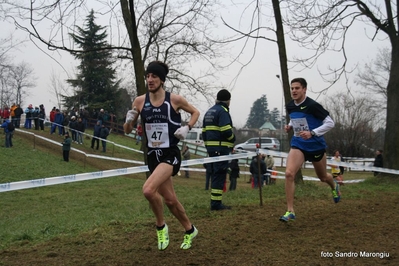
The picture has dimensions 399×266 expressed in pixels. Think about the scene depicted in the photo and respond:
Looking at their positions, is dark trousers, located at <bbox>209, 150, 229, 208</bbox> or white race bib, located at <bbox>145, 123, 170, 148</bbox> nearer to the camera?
white race bib, located at <bbox>145, 123, 170, 148</bbox>

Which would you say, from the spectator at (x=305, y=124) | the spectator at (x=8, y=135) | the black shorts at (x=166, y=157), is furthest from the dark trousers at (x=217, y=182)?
the spectator at (x=8, y=135)

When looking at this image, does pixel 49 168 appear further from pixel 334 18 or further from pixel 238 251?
pixel 238 251

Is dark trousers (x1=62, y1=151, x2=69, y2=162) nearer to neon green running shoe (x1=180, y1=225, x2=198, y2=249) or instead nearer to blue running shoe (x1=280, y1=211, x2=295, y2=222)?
blue running shoe (x1=280, y1=211, x2=295, y2=222)

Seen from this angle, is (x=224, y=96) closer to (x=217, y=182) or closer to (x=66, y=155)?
(x=217, y=182)

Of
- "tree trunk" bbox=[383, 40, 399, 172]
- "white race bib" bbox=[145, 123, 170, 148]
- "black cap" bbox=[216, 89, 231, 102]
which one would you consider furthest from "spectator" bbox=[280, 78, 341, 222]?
"tree trunk" bbox=[383, 40, 399, 172]

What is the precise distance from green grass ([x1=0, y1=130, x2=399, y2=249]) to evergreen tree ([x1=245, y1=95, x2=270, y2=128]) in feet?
304

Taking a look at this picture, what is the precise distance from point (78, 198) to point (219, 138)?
8666mm

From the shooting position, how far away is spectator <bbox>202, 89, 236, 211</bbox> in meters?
8.50

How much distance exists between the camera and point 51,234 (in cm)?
705

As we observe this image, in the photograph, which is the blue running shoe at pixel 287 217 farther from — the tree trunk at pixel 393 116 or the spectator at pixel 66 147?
the spectator at pixel 66 147

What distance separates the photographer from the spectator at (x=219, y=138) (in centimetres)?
850

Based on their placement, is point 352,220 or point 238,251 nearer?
point 238,251

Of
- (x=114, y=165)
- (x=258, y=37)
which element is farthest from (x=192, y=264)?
(x=114, y=165)

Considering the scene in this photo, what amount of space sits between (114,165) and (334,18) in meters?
17.1
